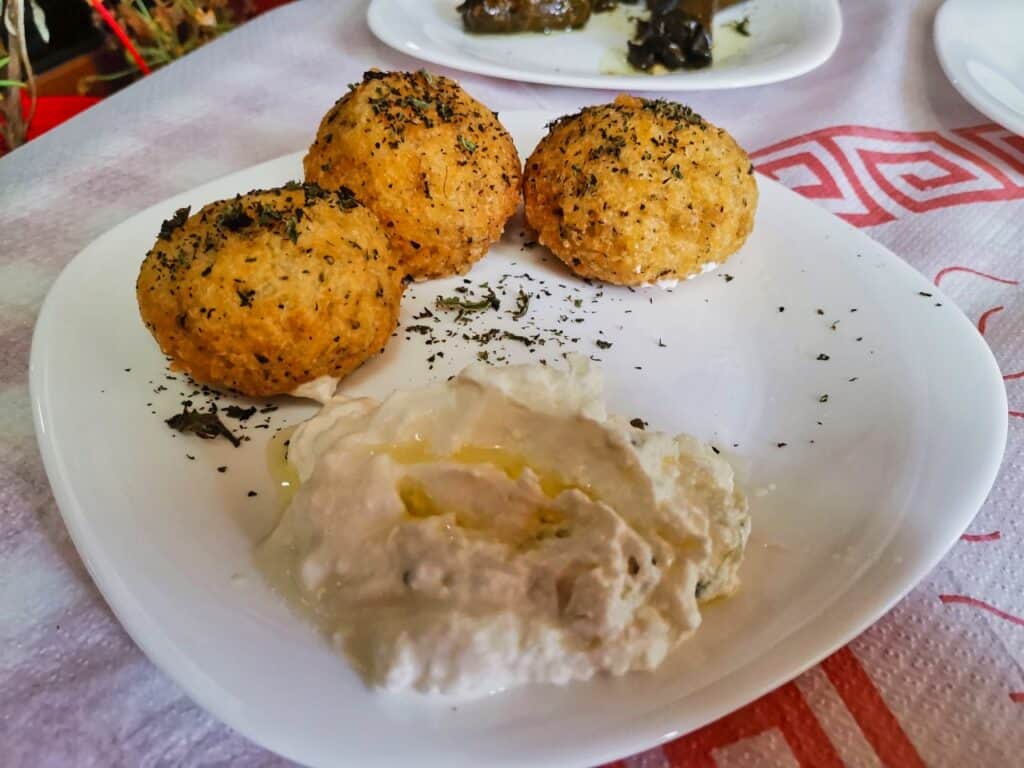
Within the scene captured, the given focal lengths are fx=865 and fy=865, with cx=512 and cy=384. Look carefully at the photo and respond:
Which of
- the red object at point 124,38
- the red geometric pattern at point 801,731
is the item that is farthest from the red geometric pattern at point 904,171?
the red object at point 124,38

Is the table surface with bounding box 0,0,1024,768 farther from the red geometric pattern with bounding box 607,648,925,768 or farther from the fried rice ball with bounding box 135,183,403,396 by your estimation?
the fried rice ball with bounding box 135,183,403,396

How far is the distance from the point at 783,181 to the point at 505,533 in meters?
1.60

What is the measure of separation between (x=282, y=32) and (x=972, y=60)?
90.2 inches

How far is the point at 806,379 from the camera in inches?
64.5

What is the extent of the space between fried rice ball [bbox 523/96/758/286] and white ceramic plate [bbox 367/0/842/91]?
0.85 m

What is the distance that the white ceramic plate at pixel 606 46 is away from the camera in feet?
8.64

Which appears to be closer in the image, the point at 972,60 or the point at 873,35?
the point at 972,60

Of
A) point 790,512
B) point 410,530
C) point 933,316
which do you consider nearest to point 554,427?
point 410,530

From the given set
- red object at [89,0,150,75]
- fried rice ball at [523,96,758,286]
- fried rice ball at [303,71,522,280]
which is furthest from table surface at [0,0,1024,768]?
fried rice ball at [303,71,522,280]

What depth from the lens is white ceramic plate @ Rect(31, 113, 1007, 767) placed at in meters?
1.05

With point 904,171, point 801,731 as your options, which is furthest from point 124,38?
point 801,731

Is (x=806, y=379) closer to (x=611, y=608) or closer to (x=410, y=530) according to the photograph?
(x=611, y=608)

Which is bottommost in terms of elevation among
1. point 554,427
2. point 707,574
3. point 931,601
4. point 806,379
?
point 931,601

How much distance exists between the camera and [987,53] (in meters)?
2.66
